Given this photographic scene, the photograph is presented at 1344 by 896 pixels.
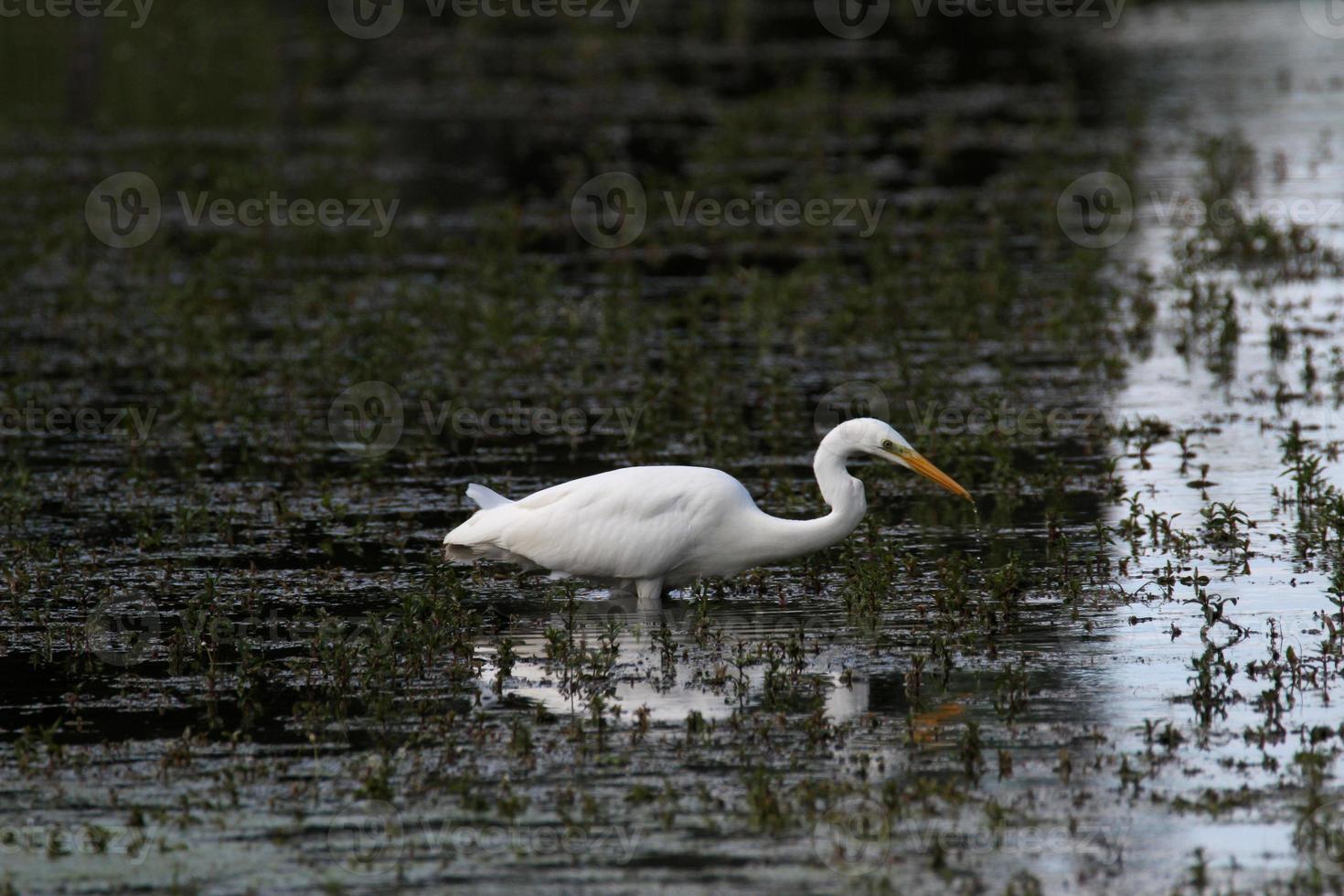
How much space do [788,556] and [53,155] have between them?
2074 cm

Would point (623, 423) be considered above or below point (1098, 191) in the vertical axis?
below

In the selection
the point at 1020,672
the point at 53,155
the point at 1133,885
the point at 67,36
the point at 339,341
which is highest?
the point at 67,36

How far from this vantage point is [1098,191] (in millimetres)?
23234

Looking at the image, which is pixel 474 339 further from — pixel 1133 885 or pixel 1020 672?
pixel 1133 885

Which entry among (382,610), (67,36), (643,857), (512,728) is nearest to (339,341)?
(382,610)

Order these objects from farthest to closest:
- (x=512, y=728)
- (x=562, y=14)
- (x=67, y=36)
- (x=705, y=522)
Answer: (x=562, y=14), (x=67, y=36), (x=705, y=522), (x=512, y=728)
